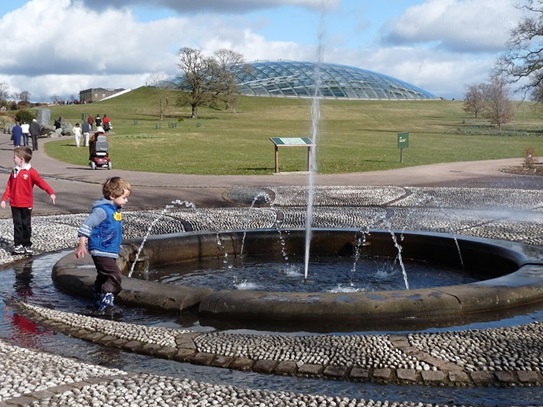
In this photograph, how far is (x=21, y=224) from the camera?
9859 millimetres

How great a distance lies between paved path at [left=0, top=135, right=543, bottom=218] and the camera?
16.4 metres

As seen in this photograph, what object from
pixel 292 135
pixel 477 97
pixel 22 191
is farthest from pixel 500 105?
pixel 22 191

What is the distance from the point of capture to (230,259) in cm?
1002

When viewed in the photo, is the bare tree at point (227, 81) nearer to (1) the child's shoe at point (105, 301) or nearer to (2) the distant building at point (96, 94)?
(2) the distant building at point (96, 94)

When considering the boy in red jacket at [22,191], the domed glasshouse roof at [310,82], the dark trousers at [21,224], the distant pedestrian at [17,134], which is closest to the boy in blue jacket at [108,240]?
the boy in red jacket at [22,191]

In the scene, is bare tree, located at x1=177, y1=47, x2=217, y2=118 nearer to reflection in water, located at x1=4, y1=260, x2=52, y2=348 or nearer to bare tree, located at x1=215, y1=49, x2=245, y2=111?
bare tree, located at x1=215, y1=49, x2=245, y2=111

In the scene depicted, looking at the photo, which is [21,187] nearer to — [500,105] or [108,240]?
[108,240]

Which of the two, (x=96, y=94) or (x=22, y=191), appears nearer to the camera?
(x=22, y=191)

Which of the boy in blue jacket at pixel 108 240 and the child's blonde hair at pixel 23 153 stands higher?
the child's blonde hair at pixel 23 153

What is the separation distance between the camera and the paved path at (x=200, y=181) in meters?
16.4

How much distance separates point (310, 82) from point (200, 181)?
4016 inches

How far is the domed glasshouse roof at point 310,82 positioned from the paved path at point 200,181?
280 ft

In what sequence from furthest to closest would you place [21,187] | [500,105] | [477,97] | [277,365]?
1. [477,97]
2. [500,105]
3. [21,187]
4. [277,365]

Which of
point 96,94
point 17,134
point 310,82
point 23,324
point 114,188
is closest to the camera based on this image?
point 23,324
